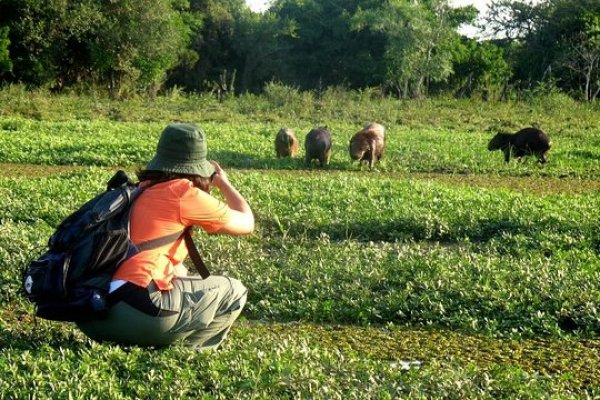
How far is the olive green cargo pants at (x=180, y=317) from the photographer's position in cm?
471

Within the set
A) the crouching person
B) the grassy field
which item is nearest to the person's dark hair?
the crouching person

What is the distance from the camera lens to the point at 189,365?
4781mm

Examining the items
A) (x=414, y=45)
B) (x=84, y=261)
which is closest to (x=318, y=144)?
(x=84, y=261)

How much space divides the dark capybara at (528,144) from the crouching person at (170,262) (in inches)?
491

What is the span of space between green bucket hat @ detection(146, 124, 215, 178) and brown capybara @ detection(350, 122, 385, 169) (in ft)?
34.3

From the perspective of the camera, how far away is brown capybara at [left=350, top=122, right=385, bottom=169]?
15.2 m

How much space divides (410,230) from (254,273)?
257 cm

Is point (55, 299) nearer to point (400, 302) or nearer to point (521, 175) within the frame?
point (400, 302)

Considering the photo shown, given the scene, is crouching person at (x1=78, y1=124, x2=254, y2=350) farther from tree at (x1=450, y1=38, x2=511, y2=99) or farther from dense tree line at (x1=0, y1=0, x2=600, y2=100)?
tree at (x1=450, y1=38, x2=511, y2=99)

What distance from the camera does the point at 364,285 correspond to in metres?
7.05

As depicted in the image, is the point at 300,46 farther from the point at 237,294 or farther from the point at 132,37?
the point at 237,294

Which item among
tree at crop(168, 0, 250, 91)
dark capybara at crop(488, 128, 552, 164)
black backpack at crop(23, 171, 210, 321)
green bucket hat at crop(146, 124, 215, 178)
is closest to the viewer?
black backpack at crop(23, 171, 210, 321)

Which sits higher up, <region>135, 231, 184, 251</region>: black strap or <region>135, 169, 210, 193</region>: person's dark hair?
<region>135, 169, 210, 193</region>: person's dark hair

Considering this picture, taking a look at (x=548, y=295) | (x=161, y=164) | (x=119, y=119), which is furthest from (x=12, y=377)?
(x=119, y=119)
